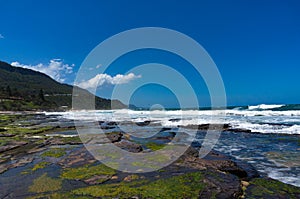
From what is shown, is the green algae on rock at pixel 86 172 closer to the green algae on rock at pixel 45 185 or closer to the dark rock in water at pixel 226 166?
the green algae on rock at pixel 45 185

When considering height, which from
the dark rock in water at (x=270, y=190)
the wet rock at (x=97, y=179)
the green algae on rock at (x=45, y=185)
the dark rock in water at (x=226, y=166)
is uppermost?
the dark rock in water at (x=226, y=166)

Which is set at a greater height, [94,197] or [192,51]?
[192,51]

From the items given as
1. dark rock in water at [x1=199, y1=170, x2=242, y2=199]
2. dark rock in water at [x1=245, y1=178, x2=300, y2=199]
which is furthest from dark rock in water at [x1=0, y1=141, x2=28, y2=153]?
dark rock in water at [x1=245, y1=178, x2=300, y2=199]

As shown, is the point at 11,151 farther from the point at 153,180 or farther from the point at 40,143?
the point at 153,180

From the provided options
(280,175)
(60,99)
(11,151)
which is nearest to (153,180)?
(280,175)

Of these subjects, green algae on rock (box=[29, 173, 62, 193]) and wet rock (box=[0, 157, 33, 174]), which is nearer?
green algae on rock (box=[29, 173, 62, 193])

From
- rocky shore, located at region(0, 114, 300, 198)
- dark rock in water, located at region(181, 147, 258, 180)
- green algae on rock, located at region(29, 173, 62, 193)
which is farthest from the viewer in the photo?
dark rock in water, located at region(181, 147, 258, 180)

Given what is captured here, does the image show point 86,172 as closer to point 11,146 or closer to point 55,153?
point 55,153

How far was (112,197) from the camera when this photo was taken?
643 centimetres

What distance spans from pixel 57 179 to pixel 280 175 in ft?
28.0

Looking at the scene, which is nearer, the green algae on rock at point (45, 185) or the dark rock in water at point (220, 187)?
the dark rock in water at point (220, 187)

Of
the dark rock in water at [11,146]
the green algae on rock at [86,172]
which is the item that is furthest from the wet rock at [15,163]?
the dark rock in water at [11,146]

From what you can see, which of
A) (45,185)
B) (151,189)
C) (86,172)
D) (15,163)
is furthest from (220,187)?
(15,163)

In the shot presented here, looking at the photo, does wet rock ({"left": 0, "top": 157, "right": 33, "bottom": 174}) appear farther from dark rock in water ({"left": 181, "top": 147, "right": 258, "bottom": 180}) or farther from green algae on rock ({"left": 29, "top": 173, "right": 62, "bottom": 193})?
dark rock in water ({"left": 181, "top": 147, "right": 258, "bottom": 180})
